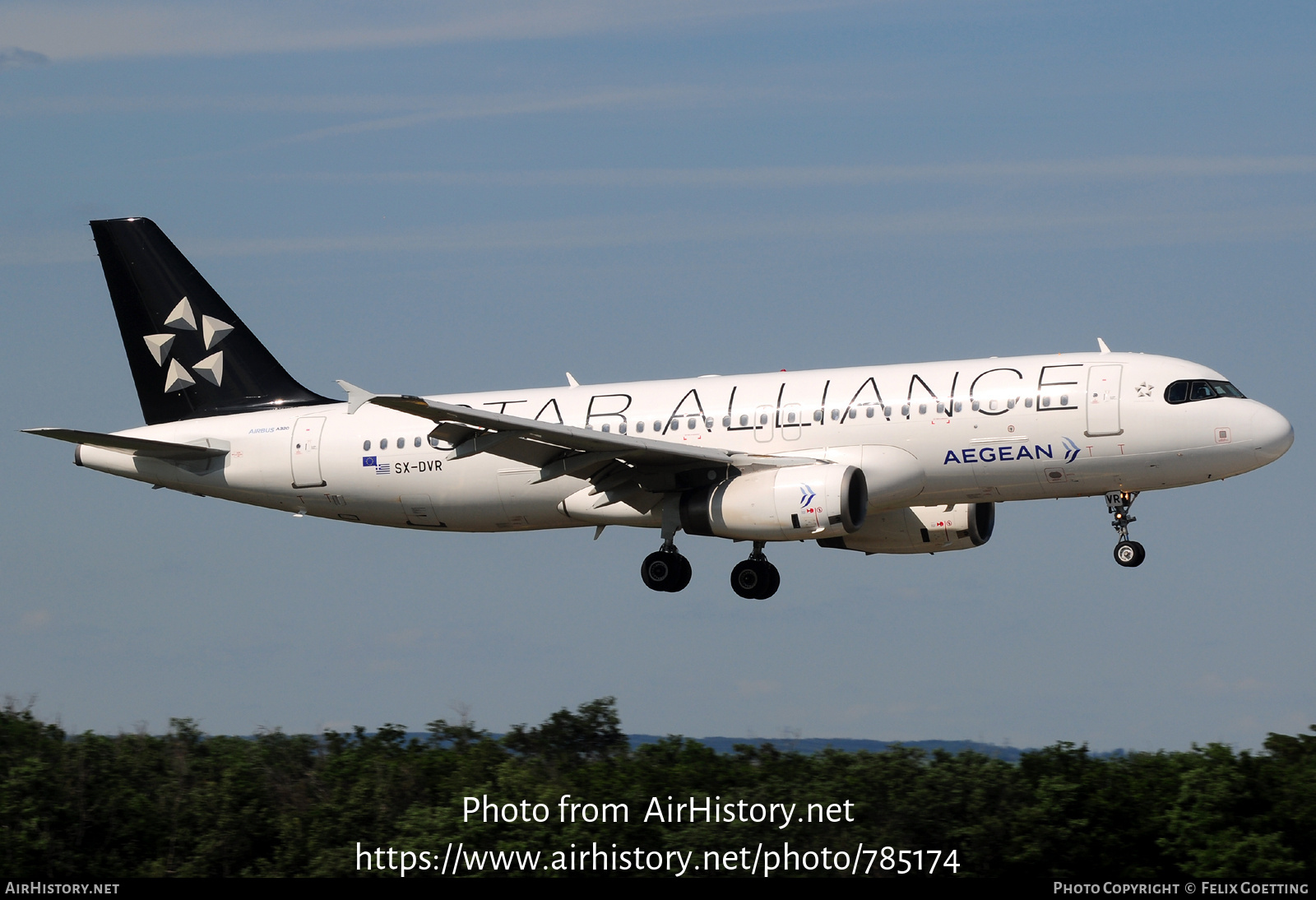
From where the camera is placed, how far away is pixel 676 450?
37.2 m

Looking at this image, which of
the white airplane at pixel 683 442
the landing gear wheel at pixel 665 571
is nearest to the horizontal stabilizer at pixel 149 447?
the white airplane at pixel 683 442

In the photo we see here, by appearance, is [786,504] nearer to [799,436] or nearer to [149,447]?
[799,436]

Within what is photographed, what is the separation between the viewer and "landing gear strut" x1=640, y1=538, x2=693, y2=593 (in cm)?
4034

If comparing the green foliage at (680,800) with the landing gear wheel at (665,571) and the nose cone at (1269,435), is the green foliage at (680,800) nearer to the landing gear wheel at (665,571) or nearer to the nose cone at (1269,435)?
the landing gear wheel at (665,571)

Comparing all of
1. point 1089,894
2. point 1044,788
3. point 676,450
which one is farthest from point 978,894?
point 1044,788

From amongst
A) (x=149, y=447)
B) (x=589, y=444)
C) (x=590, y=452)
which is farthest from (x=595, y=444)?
(x=149, y=447)

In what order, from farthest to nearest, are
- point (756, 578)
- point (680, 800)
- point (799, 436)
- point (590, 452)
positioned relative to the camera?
point (680, 800) → point (756, 578) → point (799, 436) → point (590, 452)

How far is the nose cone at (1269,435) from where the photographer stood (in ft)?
118

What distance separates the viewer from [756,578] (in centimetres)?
4184

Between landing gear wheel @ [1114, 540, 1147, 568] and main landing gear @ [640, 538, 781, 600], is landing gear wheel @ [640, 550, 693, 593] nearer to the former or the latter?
main landing gear @ [640, 538, 781, 600]

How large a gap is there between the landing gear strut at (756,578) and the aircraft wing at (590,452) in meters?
3.45

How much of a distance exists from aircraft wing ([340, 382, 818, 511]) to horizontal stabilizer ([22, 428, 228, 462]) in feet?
22.4

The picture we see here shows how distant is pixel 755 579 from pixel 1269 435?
1244 centimetres

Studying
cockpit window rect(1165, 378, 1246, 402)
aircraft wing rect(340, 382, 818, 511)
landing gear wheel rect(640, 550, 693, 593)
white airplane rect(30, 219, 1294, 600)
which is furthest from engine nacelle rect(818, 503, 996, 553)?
cockpit window rect(1165, 378, 1246, 402)
